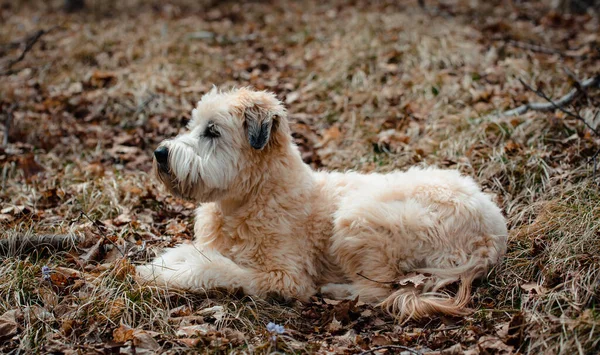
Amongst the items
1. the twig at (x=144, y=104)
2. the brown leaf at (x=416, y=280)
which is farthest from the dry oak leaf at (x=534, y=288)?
the twig at (x=144, y=104)

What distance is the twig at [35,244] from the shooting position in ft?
14.8

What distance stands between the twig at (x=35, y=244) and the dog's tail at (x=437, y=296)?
2.67 meters

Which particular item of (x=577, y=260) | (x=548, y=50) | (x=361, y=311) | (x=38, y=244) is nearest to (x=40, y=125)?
(x=38, y=244)

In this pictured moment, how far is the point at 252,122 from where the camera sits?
174 inches

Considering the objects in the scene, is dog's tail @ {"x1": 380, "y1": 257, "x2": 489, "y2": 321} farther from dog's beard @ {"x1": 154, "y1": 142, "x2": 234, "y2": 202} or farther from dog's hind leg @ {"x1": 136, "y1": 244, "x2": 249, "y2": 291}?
dog's beard @ {"x1": 154, "y1": 142, "x2": 234, "y2": 202}

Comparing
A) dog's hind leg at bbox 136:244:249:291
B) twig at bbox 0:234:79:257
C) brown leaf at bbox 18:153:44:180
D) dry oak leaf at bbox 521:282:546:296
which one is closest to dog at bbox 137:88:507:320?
dog's hind leg at bbox 136:244:249:291

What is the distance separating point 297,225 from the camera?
182 inches

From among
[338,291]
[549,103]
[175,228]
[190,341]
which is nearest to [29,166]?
[175,228]

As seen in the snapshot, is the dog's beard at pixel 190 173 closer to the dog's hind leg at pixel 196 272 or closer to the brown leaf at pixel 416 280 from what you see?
the dog's hind leg at pixel 196 272

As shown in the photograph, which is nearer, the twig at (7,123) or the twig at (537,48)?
the twig at (7,123)

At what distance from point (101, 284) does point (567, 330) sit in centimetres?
312

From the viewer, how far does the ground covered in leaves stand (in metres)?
3.73

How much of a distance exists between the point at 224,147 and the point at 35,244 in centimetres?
176

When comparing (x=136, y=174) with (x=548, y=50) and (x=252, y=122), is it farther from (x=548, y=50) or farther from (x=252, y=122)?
(x=548, y=50)
